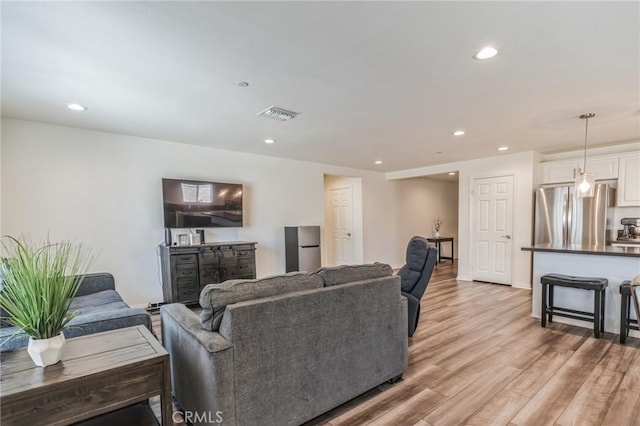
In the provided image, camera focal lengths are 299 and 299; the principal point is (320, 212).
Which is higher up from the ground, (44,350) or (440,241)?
(44,350)

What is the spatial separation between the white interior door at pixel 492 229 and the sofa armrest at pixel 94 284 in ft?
20.0

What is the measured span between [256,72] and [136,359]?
2032 mm

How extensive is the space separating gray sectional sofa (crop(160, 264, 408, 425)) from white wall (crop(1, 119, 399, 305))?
97.5 inches

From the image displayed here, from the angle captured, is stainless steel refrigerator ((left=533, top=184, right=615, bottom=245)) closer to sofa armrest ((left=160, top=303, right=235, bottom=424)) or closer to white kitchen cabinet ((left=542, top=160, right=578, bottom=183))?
white kitchen cabinet ((left=542, top=160, right=578, bottom=183))

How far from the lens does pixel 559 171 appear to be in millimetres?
5160

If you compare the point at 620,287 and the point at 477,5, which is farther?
the point at 620,287

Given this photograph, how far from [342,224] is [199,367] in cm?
A: 603

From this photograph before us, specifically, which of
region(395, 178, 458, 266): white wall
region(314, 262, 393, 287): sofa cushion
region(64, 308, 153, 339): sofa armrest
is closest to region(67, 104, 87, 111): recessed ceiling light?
region(64, 308, 153, 339): sofa armrest

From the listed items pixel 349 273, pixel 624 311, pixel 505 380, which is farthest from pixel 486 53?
pixel 624 311

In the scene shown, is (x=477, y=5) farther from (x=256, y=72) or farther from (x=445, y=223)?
(x=445, y=223)

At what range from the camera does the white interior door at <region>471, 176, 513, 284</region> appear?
5.54 m

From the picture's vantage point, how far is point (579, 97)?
2869mm

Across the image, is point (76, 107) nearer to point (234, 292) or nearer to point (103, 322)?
point (103, 322)

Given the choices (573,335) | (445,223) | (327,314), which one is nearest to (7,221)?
(327,314)
